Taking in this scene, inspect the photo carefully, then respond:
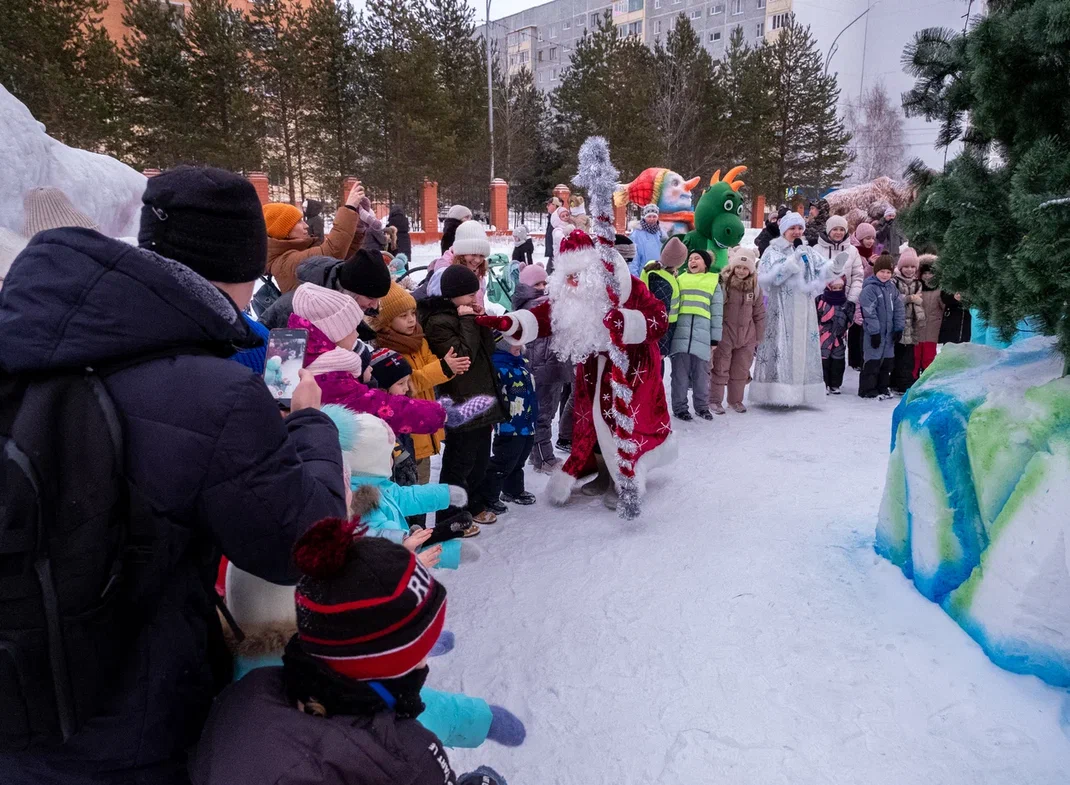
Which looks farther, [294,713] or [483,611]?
[483,611]

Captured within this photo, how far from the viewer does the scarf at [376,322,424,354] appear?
3.61 meters

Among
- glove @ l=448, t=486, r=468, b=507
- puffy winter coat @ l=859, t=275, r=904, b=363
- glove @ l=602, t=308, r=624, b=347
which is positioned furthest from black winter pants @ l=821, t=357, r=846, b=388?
glove @ l=448, t=486, r=468, b=507

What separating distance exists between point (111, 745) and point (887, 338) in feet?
23.3

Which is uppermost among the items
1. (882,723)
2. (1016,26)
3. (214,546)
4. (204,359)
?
(1016,26)

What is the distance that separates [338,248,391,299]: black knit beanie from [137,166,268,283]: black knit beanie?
67.7 inches

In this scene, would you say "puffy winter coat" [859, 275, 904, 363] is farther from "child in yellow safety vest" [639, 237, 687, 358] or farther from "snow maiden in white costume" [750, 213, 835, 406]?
"child in yellow safety vest" [639, 237, 687, 358]

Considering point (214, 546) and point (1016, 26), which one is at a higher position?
point (1016, 26)

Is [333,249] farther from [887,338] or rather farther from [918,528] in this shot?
[887,338]

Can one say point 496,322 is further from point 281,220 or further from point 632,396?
point 281,220

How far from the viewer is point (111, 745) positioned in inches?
44.1

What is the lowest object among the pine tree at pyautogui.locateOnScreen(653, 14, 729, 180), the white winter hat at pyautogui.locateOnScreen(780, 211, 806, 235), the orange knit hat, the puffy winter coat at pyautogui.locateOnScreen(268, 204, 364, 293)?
the puffy winter coat at pyautogui.locateOnScreen(268, 204, 364, 293)

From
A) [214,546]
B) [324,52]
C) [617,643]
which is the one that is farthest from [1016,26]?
[324,52]

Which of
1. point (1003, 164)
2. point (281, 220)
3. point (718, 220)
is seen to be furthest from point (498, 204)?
point (1003, 164)

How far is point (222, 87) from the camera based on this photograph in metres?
21.2
